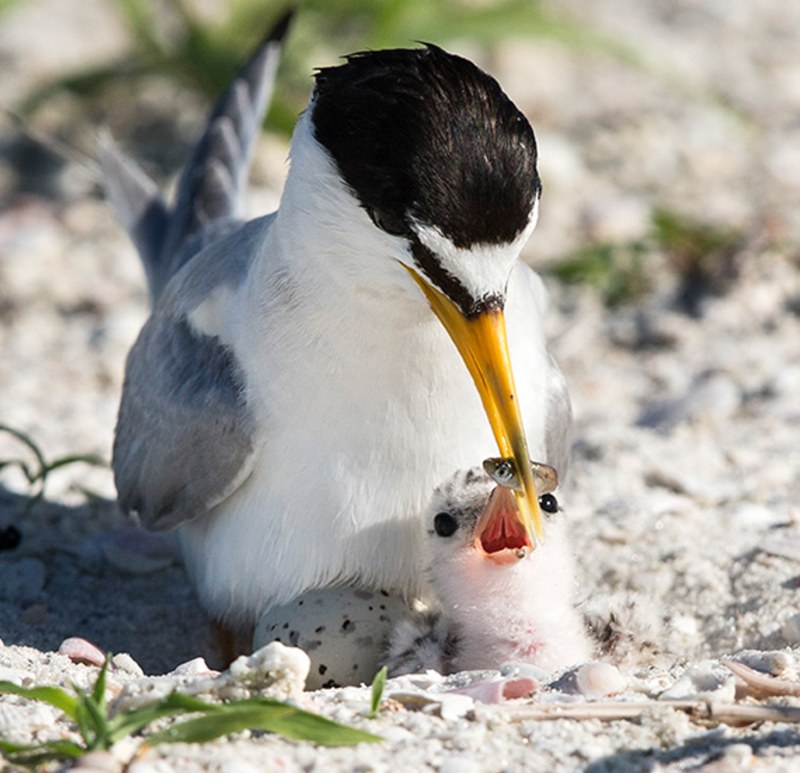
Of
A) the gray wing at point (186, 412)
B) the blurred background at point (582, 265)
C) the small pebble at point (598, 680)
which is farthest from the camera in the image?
the blurred background at point (582, 265)

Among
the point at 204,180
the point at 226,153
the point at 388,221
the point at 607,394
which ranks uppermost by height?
the point at 226,153

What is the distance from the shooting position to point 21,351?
6.00m

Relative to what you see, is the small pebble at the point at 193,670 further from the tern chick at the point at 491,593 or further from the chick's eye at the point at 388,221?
the chick's eye at the point at 388,221

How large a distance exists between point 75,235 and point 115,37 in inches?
78.3

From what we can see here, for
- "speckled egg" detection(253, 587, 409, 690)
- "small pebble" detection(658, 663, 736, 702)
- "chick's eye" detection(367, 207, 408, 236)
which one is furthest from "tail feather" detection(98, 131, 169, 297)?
"small pebble" detection(658, 663, 736, 702)

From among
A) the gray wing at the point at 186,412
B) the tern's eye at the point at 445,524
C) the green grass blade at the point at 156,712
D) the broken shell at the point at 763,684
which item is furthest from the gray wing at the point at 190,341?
the broken shell at the point at 763,684

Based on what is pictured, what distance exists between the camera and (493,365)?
10.3ft

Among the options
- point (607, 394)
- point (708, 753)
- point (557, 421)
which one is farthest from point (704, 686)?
point (607, 394)

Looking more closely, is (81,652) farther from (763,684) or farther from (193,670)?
(763,684)

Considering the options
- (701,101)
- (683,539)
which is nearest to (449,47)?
(701,101)

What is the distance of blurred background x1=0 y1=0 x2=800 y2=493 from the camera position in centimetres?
609

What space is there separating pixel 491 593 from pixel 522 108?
431 centimetres

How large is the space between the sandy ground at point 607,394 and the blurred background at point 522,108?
2cm

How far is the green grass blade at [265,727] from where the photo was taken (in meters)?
2.64
